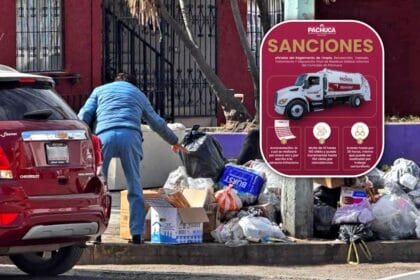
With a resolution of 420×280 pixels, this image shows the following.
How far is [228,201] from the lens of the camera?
10664 millimetres

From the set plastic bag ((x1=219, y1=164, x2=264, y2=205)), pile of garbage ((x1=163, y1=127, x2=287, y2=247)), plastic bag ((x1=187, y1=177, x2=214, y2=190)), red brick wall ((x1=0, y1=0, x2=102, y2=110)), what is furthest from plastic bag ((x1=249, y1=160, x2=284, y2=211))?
red brick wall ((x1=0, y1=0, x2=102, y2=110))

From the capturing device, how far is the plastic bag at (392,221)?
10.6 m

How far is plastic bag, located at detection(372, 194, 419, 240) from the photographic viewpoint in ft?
34.7

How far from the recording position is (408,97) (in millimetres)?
20172

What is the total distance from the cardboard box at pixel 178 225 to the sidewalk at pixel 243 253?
0.27 ft

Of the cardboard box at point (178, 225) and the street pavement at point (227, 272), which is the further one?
the cardboard box at point (178, 225)

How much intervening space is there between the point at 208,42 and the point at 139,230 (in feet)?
30.5

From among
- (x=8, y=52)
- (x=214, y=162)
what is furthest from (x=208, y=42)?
(x=214, y=162)

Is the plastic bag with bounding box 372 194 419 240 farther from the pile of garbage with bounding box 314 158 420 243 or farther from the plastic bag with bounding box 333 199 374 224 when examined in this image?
the plastic bag with bounding box 333 199 374 224

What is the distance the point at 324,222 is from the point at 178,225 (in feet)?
5.42

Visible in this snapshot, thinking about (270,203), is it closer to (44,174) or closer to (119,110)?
(119,110)

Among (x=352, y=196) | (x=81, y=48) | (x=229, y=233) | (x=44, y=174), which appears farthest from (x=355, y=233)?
(x=81, y=48)

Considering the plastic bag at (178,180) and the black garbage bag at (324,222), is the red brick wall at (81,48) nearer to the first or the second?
the plastic bag at (178,180)

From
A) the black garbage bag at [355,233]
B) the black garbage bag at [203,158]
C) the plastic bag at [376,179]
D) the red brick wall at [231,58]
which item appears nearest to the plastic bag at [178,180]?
the black garbage bag at [203,158]
